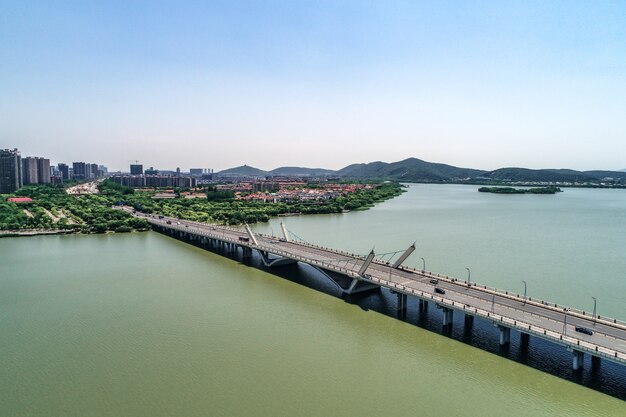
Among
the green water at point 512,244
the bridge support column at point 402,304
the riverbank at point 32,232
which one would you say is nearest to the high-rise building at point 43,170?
the riverbank at point 32,232

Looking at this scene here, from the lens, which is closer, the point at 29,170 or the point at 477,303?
the point at 477,303

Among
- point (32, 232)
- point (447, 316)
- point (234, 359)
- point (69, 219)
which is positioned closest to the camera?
point (234, 359)

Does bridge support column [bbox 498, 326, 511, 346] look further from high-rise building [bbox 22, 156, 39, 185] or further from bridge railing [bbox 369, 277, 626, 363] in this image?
high-rise building [bbox 22, 156, 39, 185]

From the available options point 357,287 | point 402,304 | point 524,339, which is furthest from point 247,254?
point 524,339

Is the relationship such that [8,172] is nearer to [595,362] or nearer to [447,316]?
[447,316]

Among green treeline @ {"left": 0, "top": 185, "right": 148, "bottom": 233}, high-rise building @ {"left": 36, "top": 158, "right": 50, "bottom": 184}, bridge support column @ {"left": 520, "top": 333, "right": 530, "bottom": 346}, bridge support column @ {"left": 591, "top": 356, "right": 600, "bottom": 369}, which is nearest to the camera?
bridge support column @ {"left": 591, "top": 356, "right": 600, "bottom": 369}

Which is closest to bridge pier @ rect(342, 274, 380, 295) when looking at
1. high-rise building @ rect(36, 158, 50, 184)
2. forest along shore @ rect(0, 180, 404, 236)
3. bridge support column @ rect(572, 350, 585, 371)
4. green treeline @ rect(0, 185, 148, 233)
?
bridge support column @ rect(572, 350, 585, 371)
